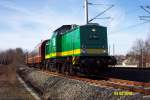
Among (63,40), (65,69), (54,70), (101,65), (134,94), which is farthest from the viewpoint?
Result: (54,70)

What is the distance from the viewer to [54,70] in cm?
3231

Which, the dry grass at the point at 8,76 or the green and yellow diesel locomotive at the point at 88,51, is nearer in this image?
the green and yellow diesel locomotive at the point at 88,51

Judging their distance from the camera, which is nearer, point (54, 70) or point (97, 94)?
point (97, 94)

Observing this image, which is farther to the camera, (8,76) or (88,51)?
(8,76)

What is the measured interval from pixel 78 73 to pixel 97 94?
10578 millimetres

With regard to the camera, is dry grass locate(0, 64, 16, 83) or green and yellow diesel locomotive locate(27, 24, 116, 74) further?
dry grass locate(0, 64, 16, 83)

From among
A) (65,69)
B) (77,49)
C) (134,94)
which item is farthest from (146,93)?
(65,69)

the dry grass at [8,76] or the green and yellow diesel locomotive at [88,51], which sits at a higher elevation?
the green and yellow diesel locomotive at [88,51]

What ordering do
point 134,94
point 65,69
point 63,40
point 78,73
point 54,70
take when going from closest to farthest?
point 134,94, point 78,73, point 65,69, point 63,40, point 54,70

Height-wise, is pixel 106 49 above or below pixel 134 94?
above

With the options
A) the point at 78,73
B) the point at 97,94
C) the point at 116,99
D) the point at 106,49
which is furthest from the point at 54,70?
the point at 116,99

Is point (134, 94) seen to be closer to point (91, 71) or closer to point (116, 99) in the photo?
point (116, 99)

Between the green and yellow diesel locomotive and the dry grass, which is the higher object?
the green and yellow diesel locomotive

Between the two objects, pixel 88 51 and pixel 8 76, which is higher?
pixel 88 51
